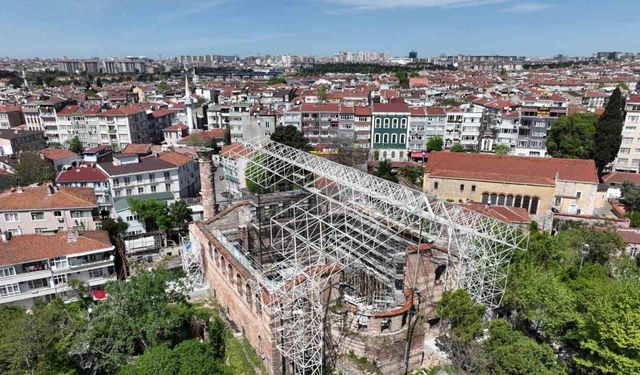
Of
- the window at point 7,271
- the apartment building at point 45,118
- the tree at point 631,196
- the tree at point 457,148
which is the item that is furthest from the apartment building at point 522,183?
the apartment building at point 45,118

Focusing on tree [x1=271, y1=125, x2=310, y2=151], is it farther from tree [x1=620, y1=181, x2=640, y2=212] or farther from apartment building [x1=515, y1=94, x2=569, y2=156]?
tree [x1=620, y1=181, x2=640, y2=212]

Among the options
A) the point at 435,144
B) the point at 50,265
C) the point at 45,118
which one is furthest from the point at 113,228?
the point at 45,118

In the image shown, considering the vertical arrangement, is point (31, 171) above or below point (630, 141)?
below

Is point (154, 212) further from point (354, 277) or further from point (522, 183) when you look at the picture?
point (522, 183)

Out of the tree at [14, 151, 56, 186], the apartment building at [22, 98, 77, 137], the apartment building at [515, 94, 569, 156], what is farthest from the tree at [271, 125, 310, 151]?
the apartment building at [22, 98, 77, 137]

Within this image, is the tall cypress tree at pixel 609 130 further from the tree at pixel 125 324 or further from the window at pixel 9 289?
the window at pixel 9 289

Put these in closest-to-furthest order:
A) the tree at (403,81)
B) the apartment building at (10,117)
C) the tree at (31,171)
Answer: the tree at (31,171)
the apartment building at (10,117)
the tree at (403,81)
